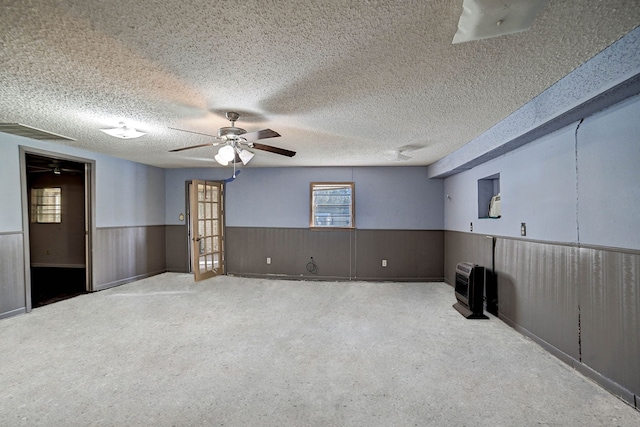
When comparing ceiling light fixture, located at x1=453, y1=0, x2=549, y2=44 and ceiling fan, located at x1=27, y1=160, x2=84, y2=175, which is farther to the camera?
ceiling fan, located at x1=27, y1=160, x2=84, y2=175

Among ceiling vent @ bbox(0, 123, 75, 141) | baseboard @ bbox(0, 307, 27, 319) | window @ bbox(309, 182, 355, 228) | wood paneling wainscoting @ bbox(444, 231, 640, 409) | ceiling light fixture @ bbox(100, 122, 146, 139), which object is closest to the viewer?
wood paneling wainscoting @ bbox(444, 231, 640, 409)

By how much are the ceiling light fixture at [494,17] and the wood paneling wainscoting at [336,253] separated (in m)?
4.47

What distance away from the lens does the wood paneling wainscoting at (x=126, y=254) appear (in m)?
4.81

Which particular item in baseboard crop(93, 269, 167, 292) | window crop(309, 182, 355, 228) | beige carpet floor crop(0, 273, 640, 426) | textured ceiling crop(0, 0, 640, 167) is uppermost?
textured ceiling crop(0, 0, 640, 167)

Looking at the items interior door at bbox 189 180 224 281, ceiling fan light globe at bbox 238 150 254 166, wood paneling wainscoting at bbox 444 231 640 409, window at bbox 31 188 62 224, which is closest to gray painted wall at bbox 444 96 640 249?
wood paneling wainscoting at bbox 444 231 640 409

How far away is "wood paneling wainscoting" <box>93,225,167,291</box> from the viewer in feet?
15.8

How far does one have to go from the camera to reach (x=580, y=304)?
2.34m

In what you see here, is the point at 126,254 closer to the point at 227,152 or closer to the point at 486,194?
the point at 227,152

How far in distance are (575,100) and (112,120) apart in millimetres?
4028

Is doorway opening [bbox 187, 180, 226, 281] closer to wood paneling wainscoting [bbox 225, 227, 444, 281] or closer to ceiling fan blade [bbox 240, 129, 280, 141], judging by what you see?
wood paneling wainscoting [bbox 225, 227, 444, 281]

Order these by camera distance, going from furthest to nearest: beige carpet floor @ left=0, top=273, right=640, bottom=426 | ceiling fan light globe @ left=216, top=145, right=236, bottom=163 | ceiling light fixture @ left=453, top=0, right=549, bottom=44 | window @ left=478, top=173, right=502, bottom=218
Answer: window @ left=478, top=173, right=502, bottom=218 → ceiling fan light globe @ left=216, top=145, right=236, bottom=163 → beige carpet floor @ left=0, top=273, right=640, bottom=426 → ceiling light fixture @ left=453, top=0, right=549, bottom=44

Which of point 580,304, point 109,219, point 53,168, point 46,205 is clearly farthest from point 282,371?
point 46,205

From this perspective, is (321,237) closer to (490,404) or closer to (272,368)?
(272,368)

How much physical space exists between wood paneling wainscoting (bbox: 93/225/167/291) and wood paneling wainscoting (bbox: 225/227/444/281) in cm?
150
